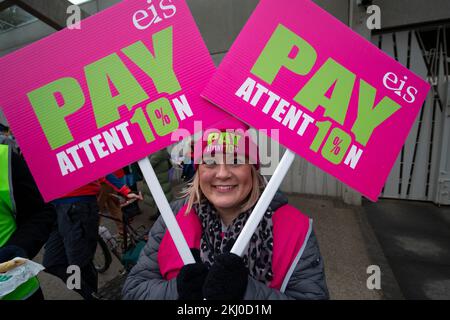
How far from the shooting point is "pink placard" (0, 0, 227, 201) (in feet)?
3.34

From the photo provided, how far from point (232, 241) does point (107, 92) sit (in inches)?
31.8

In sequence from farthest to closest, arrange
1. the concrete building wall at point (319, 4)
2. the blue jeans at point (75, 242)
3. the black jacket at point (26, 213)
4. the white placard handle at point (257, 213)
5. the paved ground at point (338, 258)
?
the concrete building wall at point (319, 4)
the paved ground at point (338, 258)
the blue jeans at point (75, 242)
the black jacket at point (26, 213)
the white placard handle at point (257, 213)

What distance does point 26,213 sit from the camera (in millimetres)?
1424

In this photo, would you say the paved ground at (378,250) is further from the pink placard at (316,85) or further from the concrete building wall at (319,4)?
the pink placard at (316,85)

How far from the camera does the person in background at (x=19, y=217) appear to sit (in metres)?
1.28

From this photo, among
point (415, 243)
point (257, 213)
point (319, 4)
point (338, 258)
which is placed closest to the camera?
point (257, 213)

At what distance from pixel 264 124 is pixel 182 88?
348 millimetres

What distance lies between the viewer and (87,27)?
3.31 ft

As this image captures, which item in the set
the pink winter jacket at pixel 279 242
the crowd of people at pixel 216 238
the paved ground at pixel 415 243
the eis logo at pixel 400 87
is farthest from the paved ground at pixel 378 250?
the eis logo at pixel 400 87

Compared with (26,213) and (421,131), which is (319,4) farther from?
(26,213)

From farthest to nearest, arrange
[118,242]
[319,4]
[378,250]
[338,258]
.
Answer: [319,4], [378,250], [338,258], [118,242]

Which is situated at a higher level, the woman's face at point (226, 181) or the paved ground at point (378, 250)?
the woman's face at point (226, 181)

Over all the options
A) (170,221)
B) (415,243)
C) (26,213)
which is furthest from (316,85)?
(415,243)
